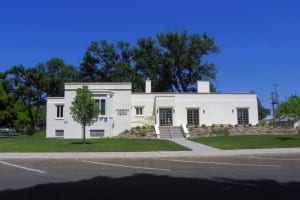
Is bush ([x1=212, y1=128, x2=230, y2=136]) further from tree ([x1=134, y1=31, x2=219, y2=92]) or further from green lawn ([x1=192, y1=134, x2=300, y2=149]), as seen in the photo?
tree ([x1=134, y1=31, x2=219, y2=92])

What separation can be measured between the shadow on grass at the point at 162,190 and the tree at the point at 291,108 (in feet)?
77.7

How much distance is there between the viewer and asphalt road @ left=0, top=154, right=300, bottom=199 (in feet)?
28.2

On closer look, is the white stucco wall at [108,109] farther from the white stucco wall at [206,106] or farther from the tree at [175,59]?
the tree at [175,59]

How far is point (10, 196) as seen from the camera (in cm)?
836

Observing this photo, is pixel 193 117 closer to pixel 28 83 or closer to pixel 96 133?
pixel 96 133

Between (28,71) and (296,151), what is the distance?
51278 mm

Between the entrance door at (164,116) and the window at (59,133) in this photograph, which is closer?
the entrance door at (164,116)

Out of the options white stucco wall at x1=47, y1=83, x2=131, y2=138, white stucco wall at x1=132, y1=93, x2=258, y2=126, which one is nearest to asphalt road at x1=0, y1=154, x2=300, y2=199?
white stucco wall at x1=47, y1=83, x2=131, y2=138

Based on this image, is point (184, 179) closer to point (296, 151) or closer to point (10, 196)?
point (10, 196)

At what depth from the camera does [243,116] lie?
44.2 meters

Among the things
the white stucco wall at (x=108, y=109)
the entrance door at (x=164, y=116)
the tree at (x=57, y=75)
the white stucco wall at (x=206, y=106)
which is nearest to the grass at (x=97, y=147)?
the white stucco wall at (x=108, y=109)

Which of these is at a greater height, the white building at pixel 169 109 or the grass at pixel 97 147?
the white building at pixel 169 109

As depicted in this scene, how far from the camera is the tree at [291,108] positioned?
1276 inches

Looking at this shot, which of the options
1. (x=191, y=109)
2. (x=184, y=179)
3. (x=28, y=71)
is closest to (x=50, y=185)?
(x=184, y=179)
